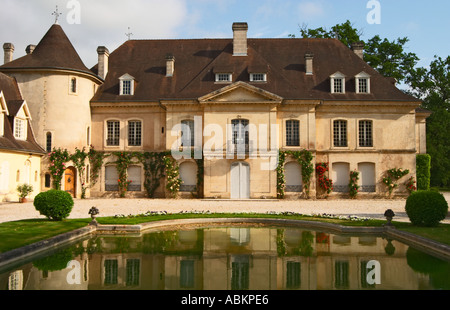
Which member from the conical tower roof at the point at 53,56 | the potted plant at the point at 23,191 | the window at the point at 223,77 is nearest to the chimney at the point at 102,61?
the conical tower roof at the point at 53,56

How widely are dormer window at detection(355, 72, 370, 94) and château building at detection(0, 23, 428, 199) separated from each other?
0.08 m

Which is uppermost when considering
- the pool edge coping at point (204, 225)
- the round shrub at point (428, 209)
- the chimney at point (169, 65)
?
the chimney at point (169, 65)

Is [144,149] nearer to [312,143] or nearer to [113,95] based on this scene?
[113,95]

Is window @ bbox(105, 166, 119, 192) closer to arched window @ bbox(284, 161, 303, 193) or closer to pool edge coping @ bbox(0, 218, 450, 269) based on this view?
arched window @ bbox(284, 161, 303, 193)

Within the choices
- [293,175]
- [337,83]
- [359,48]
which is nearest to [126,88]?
[293,175]

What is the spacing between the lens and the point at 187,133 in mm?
27031

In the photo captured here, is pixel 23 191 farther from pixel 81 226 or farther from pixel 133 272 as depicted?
pixel 133 272

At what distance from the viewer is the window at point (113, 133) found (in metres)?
28.2

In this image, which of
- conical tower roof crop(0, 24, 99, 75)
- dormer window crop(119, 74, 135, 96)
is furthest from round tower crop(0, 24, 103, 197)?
dormer window crop(119, 74, 135, 96)

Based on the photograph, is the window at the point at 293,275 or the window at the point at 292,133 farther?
the window at the point at 292,133

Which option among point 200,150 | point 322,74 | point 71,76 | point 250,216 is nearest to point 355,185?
point 322,74

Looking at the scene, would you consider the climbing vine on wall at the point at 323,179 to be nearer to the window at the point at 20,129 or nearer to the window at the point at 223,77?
the window at the point at 223,77

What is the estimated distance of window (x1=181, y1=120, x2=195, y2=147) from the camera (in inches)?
1062

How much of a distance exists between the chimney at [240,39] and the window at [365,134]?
9.95 meters
